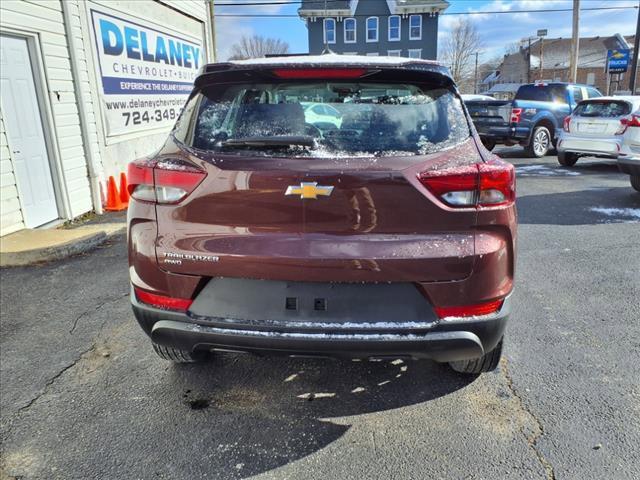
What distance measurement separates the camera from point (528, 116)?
Result: 12.8 metres

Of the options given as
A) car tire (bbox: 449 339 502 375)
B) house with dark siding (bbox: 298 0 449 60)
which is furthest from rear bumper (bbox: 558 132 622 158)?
house with dark siding (bbox: 298 0 449 60)

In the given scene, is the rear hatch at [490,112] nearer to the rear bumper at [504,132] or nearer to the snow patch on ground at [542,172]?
the rear bumper at [504,132]

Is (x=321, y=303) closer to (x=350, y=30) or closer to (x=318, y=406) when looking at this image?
(x=318, y=406)

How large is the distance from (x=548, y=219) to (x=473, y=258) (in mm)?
5301

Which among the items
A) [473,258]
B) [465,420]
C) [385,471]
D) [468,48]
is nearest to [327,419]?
[385,471]

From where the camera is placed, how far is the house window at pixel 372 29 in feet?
119

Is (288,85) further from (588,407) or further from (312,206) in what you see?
(588,407)

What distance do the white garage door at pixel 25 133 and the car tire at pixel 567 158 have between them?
10.2m

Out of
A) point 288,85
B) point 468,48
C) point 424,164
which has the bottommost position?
point 424,164

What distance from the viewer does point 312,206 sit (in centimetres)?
214

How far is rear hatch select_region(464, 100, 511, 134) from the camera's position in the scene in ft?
41.5

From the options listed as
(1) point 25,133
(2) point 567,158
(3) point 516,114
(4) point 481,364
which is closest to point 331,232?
(4) point 481,364

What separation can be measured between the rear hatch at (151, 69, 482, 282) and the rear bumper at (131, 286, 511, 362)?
0.24 m

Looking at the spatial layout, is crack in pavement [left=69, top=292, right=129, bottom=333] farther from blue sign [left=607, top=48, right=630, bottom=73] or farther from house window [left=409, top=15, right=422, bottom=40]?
house window [left=409, top=15, right=422, bottom=40]
